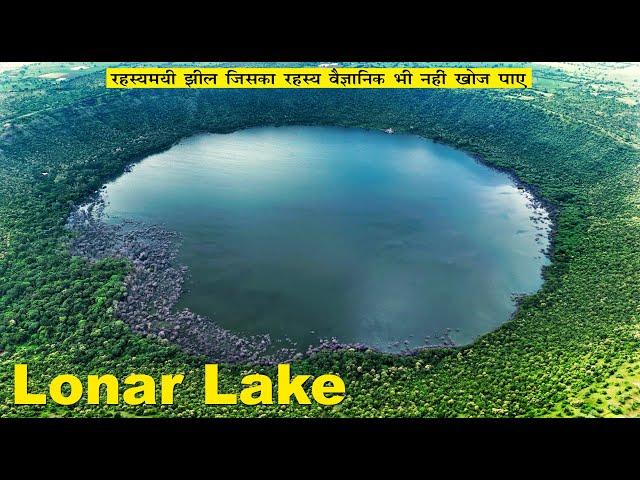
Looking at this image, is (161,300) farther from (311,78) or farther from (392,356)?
(311,78)

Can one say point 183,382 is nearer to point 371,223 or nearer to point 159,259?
point 159,259

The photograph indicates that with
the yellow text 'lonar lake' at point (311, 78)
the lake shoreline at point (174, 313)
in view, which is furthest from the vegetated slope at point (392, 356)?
the yellow text 'lonar lake' at point (311, 78)

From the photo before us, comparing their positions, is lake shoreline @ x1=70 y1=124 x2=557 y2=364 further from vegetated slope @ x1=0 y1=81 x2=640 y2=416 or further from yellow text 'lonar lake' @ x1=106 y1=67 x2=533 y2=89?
yellow text 'lonar lake' @ x1=106 y1=67 x2=533 y2=89

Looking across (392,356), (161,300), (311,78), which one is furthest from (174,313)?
(311,78)

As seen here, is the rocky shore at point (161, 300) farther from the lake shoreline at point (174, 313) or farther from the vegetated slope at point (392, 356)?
the vegetated slope at point (392, 356)

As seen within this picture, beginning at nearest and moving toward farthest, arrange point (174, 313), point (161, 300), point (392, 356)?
1. point (392, 356)
2. point (174, 313)
3. point (161, 300)
